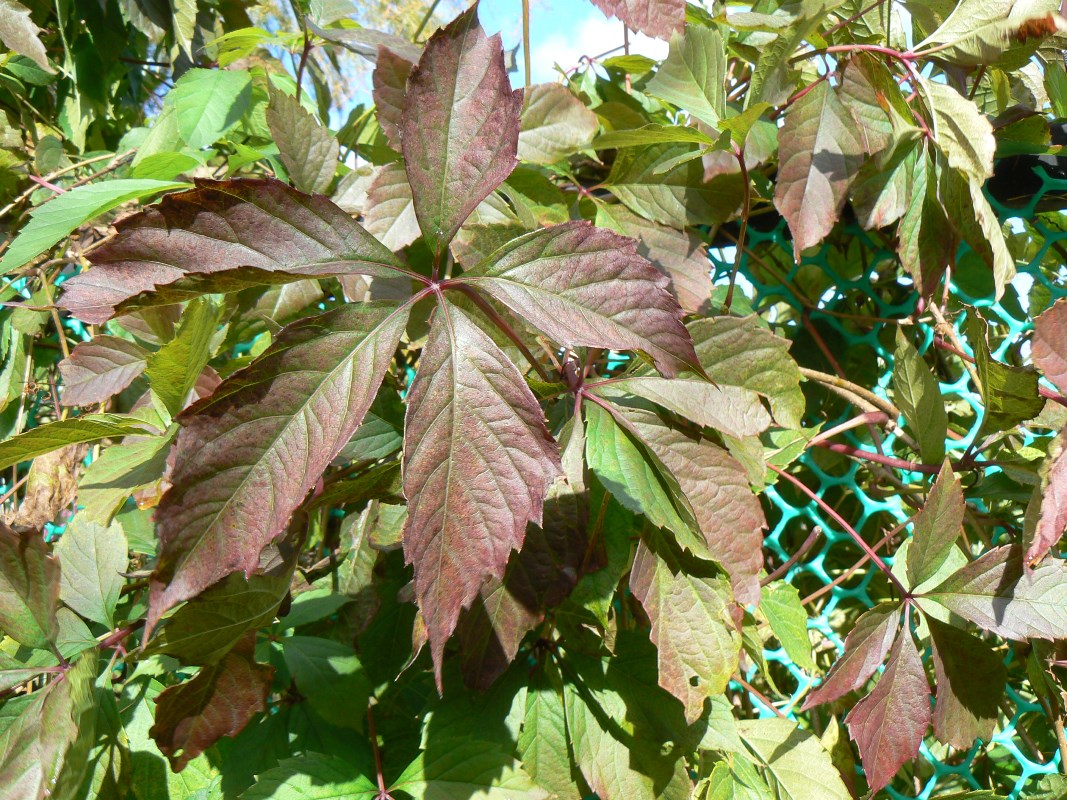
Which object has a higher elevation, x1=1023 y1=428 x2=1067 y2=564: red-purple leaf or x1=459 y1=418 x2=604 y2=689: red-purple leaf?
x1=459 y1=418 x2=604 y2=689: red-purple leaf

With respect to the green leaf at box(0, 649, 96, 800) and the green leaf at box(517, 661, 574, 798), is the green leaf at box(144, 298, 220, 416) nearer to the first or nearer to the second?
the green leaf at box(0, 649, 96, 800)

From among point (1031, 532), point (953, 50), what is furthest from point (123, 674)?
point (953, 50)

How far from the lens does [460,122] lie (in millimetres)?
494

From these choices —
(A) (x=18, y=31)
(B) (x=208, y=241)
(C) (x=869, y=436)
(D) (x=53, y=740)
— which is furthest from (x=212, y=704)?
(A) (x=18, y=31)

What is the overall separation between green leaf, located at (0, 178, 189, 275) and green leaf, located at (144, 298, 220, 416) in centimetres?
9

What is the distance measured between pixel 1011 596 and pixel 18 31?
51.3 inches

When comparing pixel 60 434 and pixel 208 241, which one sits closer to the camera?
pixel 208 241

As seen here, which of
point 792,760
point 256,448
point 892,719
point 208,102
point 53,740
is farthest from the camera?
point 208,102

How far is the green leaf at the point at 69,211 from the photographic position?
0.55 meters

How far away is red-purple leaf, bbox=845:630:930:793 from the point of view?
0.67m

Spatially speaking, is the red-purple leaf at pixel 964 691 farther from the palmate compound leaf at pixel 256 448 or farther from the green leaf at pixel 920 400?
the palmate compound leaf at pixel 256 448

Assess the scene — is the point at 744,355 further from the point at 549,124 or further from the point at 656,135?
the point at 549,124

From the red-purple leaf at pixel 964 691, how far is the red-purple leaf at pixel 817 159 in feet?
1.28

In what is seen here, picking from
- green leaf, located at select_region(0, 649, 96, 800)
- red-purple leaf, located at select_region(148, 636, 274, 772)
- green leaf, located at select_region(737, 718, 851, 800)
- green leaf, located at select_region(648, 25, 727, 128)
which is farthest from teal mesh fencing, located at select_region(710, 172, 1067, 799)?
green leaf, located at select_region(0, 649, 96, 800)
